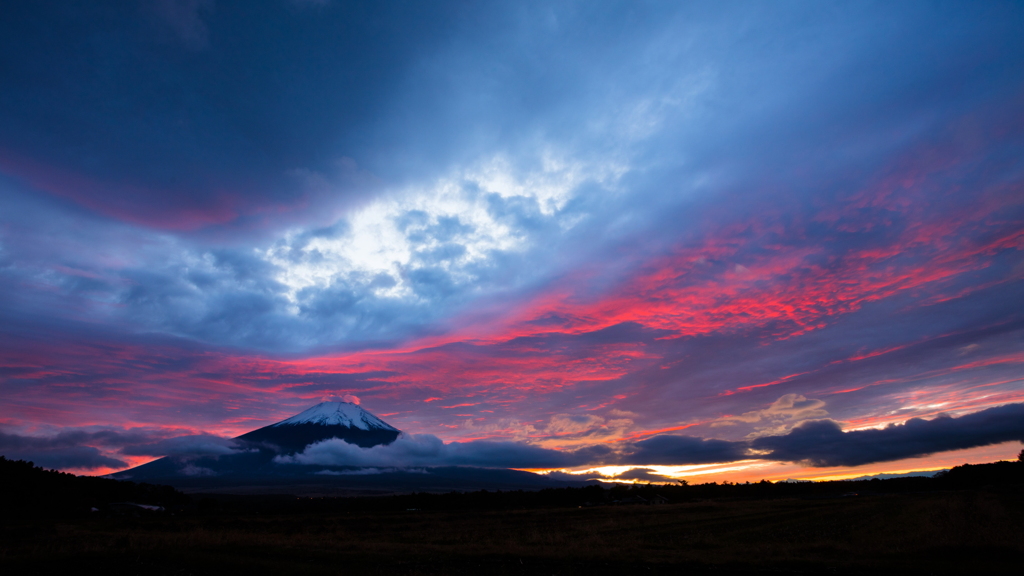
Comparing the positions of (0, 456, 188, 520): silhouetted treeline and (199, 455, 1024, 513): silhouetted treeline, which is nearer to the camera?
(0, 456, 188, 520): silhouetted treeline

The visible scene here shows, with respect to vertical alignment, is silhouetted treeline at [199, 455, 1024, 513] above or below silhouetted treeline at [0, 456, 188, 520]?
below

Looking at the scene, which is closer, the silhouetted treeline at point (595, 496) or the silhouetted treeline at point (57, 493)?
the silhouetted treeline at point (57, 493)

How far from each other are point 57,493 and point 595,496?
10122 cm

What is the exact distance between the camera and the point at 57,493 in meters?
64.0

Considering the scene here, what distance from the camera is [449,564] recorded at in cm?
2245

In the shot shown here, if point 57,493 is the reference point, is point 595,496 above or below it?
below

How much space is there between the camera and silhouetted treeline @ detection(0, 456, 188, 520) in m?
57.3

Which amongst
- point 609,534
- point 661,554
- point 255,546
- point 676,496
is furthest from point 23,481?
point 676,496

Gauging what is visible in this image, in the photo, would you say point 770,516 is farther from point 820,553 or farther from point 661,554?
point 661,554

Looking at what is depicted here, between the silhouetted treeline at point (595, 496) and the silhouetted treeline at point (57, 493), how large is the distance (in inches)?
397

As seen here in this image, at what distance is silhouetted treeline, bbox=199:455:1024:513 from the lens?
92.6 metres

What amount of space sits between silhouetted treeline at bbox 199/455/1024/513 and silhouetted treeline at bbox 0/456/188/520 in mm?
10074

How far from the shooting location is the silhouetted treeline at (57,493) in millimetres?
57281

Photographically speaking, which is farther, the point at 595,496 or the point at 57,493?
the point at 595,496
